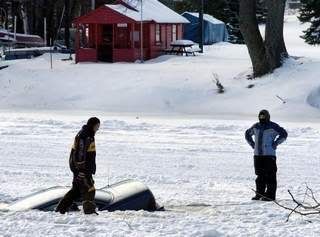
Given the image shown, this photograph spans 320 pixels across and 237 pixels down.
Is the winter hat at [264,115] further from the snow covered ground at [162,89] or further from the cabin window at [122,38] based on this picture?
the cabin window at [122,38]

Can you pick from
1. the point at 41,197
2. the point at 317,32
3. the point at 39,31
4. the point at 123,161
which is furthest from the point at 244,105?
the point at 39,31

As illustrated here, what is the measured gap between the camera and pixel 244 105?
24.1m

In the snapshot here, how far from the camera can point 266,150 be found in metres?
10.6

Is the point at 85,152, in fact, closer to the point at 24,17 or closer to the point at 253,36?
the point at 253,36

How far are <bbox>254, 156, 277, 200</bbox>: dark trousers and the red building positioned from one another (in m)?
25.0

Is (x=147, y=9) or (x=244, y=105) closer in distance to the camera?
(x=244, y=105)

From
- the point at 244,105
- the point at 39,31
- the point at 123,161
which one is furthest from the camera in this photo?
the point at 39,31

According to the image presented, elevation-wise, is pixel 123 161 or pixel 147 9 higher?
pixel 147 9

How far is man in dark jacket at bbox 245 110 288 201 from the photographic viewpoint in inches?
415

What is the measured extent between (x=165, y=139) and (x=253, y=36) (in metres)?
10.5

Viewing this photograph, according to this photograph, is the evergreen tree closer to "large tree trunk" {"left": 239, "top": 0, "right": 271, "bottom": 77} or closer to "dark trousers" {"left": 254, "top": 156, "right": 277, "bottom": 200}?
"large tree trunk" {"left": 239, "top": 0, "right": 271, "bottom": 77}

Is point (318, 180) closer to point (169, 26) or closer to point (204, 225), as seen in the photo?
point (204, 225)

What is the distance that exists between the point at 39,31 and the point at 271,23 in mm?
34254

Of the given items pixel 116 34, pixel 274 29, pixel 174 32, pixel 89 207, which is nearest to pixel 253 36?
pixel 274 29
